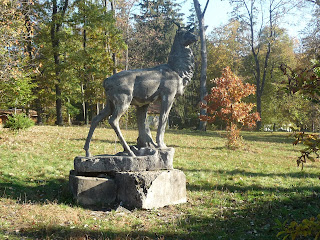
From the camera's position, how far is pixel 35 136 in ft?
41.4

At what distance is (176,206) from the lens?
246 inches

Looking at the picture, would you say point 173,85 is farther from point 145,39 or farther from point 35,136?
point 145,39

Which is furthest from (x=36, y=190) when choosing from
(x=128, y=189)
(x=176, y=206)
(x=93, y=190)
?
(x=176, y=206)

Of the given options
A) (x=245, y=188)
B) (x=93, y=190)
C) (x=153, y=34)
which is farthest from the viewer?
(x=153, y=34)

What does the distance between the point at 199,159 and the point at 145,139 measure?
4.48m

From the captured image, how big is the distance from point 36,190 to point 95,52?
47.9 ft

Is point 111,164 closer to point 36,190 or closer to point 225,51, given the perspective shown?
point 36,190

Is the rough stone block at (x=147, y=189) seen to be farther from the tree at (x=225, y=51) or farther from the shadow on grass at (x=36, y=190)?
the tree at (x=225, y=51)

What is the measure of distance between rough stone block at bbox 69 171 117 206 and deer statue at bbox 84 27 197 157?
0.72 m

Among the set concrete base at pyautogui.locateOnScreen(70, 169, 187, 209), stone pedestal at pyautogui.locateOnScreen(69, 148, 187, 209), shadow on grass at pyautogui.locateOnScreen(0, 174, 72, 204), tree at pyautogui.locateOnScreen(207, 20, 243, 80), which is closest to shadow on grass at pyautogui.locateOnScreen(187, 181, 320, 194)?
stone pedestal at pyautogui.locateOnScreen(69, 148, 187, 209)

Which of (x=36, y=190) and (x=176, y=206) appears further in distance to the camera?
(x=36, y=190)

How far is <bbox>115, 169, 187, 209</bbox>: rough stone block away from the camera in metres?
5.88

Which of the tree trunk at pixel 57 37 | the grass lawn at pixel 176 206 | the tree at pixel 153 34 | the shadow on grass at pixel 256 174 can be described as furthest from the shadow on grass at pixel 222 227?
the tree at pixel 153 34

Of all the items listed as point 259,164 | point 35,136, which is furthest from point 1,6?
point 259,164
